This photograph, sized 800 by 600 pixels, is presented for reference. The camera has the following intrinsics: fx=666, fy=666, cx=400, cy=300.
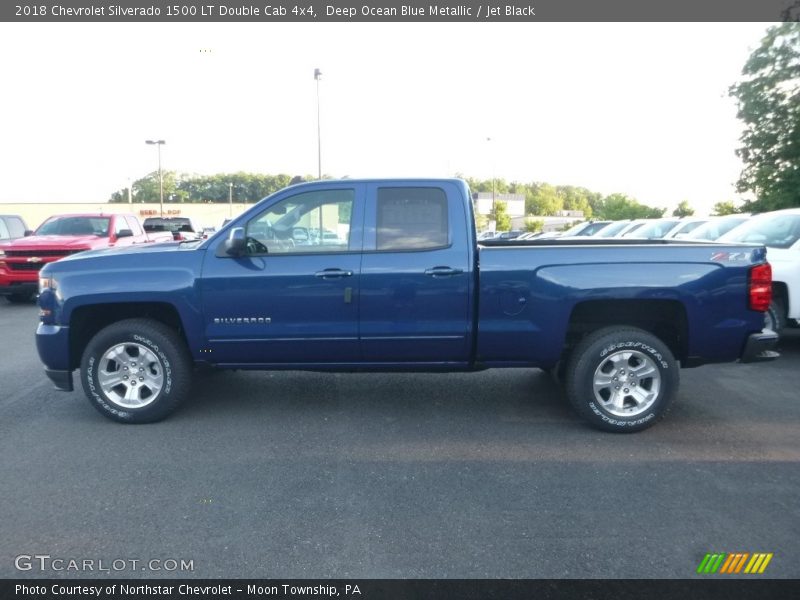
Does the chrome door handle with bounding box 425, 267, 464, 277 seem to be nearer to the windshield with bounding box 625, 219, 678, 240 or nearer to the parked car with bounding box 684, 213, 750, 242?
the parked car with bounding box 684, 213, 750, 242

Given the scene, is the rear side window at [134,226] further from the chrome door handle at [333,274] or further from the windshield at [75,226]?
the chrome door handle at [333,274]

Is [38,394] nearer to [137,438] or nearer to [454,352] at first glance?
[137,438]

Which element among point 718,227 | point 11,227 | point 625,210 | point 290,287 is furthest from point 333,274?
point 625,210

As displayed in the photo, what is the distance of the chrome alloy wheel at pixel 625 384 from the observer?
5.29m

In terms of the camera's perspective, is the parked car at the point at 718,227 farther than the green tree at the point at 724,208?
No

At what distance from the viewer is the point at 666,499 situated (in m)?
4.08

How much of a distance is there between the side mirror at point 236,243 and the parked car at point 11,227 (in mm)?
11625

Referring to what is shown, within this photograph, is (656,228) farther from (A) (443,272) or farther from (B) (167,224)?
(A) (443,272)

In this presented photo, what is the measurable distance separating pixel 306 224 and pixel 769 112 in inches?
1262

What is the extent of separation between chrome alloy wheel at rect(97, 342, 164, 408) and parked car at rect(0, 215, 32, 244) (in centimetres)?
1106

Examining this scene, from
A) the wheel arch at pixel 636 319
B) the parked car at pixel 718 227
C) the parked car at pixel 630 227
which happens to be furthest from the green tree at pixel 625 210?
the wheel arch at pixel 636 319

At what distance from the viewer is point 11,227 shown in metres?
15.6

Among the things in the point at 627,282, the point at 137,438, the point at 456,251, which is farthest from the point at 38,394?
the point at 627,282

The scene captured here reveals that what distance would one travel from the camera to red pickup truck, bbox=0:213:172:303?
12.7 m
